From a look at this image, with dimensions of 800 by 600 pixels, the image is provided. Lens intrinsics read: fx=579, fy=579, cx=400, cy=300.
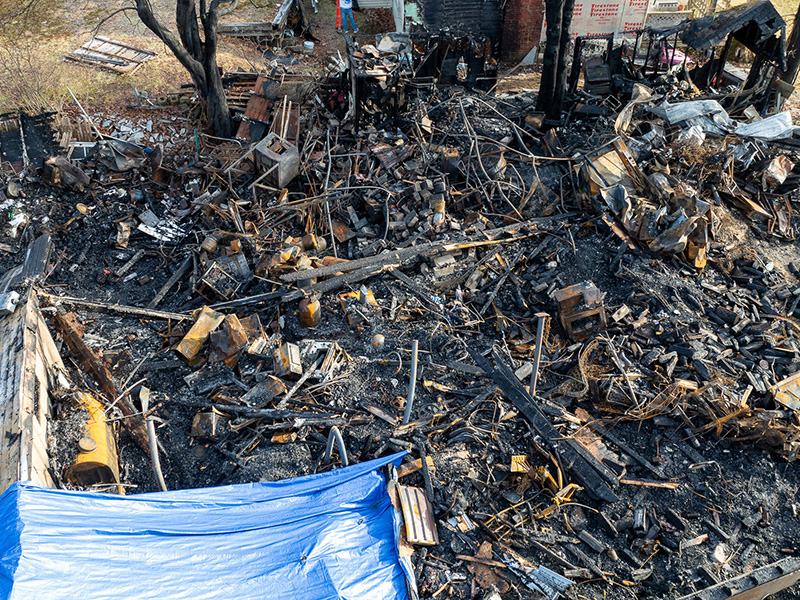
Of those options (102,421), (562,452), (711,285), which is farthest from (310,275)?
(711,285)

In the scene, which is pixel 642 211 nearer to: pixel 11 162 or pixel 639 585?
pixel 639 585

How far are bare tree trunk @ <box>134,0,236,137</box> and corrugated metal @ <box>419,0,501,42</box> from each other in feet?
22.2

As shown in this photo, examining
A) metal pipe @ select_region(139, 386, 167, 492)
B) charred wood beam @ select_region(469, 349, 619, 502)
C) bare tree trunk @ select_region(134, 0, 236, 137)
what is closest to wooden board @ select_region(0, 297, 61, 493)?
metal pipe @ select_region(139, 386, 167, 492)

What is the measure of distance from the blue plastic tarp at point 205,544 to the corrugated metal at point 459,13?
47.2 ft

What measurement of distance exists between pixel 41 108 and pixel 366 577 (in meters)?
12.9

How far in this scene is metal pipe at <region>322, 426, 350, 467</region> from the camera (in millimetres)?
6855

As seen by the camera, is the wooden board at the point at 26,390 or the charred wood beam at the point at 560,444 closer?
the wooden board at the point at 26,390

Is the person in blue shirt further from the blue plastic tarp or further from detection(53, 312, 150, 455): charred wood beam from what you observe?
the blue plastic tarp

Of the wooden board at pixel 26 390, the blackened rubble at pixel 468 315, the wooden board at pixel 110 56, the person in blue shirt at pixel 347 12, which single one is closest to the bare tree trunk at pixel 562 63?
the blackened rubble at pixel 468 315

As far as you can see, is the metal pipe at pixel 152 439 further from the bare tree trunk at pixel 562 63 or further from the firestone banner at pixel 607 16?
the firestone banner at pixel 607 16

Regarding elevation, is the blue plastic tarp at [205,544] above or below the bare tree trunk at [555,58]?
below

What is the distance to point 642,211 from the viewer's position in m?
10.2

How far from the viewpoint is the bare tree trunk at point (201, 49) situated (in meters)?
11.6

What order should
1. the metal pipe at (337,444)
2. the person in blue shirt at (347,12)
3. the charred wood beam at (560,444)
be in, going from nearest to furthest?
the metal pipe at (337,444), the charred wood beam at (560,444), the person in blue shirt at (347,12)
